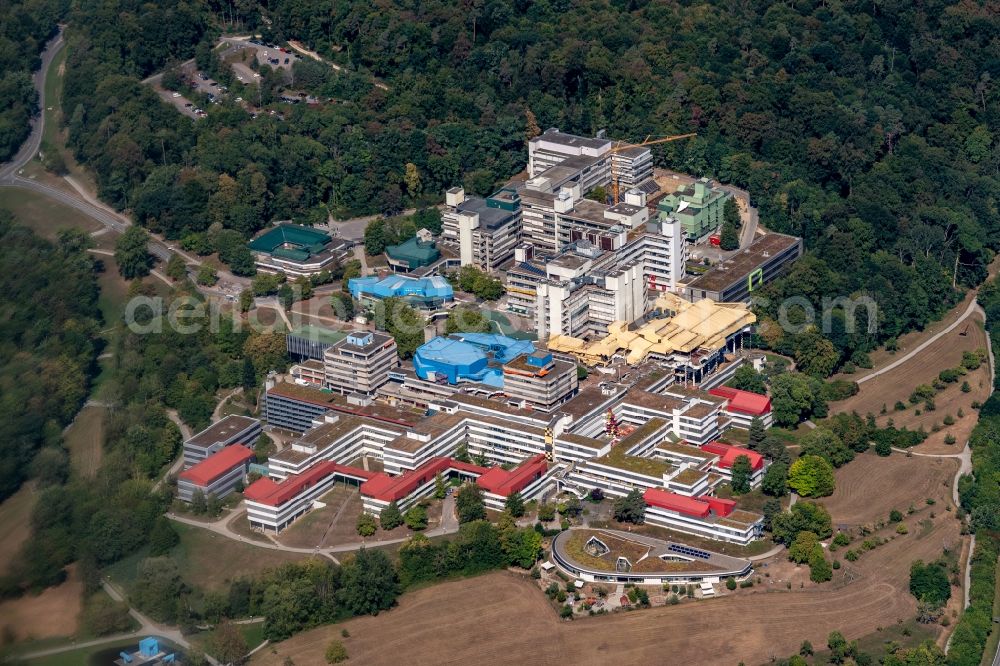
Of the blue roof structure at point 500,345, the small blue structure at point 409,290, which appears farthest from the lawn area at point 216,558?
the small blue structure at point 409,290

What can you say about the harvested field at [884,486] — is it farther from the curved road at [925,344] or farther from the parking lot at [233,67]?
the parking lot at [233,67]

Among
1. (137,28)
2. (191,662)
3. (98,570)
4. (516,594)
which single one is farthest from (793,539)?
(137,28)

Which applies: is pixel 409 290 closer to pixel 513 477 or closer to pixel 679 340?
pixel 679 340

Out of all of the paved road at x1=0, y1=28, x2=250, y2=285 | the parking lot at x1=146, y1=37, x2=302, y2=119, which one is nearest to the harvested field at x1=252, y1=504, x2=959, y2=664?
the paved road at x1=0, y1=28, x2=250, y2=285

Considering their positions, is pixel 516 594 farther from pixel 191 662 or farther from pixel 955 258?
pixel 955 258

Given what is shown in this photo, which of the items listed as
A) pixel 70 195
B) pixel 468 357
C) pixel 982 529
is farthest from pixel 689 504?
pixel 70 195

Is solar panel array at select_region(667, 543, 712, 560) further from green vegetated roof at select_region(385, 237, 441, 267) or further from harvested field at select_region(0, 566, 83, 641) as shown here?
harvested field at select_region(0, 566, 83, 641)
